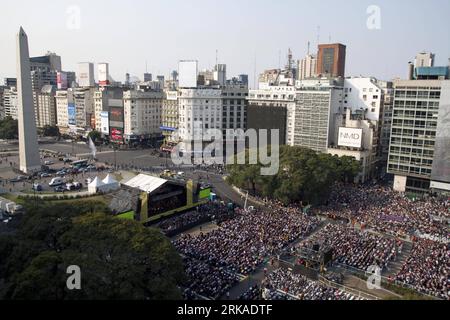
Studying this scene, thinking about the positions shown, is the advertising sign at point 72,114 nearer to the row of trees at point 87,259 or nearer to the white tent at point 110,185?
the white tent at point 110,185

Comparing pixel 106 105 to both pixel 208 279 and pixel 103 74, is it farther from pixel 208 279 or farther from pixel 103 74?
pixel 208 279

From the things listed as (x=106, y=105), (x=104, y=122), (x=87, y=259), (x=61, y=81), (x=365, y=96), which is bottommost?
(x=87, y=259)

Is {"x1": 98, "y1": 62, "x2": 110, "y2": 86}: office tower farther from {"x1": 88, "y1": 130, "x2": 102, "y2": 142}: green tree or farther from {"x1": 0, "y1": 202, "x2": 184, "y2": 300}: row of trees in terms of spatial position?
{"x1": 0, "y1": 202, "x2": 184, "y2": 300}: row of trees

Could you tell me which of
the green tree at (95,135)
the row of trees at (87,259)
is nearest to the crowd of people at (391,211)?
the row of trees at (87,259)

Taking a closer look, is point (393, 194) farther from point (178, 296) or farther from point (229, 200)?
point (178, 296)

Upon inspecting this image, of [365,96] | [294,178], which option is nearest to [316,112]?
[365,96]

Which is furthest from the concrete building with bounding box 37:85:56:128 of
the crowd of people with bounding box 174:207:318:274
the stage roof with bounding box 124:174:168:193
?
the crowd of people with bounding box 174:207:318:274

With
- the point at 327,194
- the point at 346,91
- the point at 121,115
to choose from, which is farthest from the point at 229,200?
the point at 121,115
